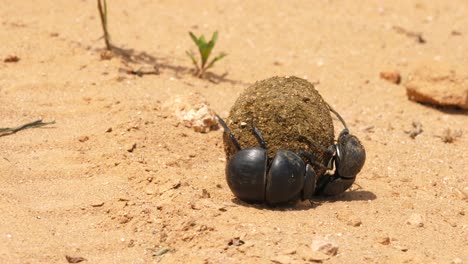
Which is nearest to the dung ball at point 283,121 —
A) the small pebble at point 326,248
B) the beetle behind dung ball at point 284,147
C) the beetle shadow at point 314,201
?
the beetle behind dung ball at point 284,147

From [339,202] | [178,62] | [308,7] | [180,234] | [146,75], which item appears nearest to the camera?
[180,234]

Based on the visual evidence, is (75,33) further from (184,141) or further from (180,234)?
(180,234)

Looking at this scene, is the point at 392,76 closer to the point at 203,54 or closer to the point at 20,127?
the point at 203,54

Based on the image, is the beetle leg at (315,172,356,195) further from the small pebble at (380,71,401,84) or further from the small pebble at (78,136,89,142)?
the small pebble at (380,71,401,84)

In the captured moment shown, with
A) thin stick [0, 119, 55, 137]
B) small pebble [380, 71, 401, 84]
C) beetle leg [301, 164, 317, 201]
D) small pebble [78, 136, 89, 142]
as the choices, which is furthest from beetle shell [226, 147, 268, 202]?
small pebble [380, 71, 401, 84]

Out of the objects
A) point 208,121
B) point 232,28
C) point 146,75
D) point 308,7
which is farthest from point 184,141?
point 308,7

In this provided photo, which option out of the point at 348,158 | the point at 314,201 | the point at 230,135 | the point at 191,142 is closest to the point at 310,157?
the point at 348,158
